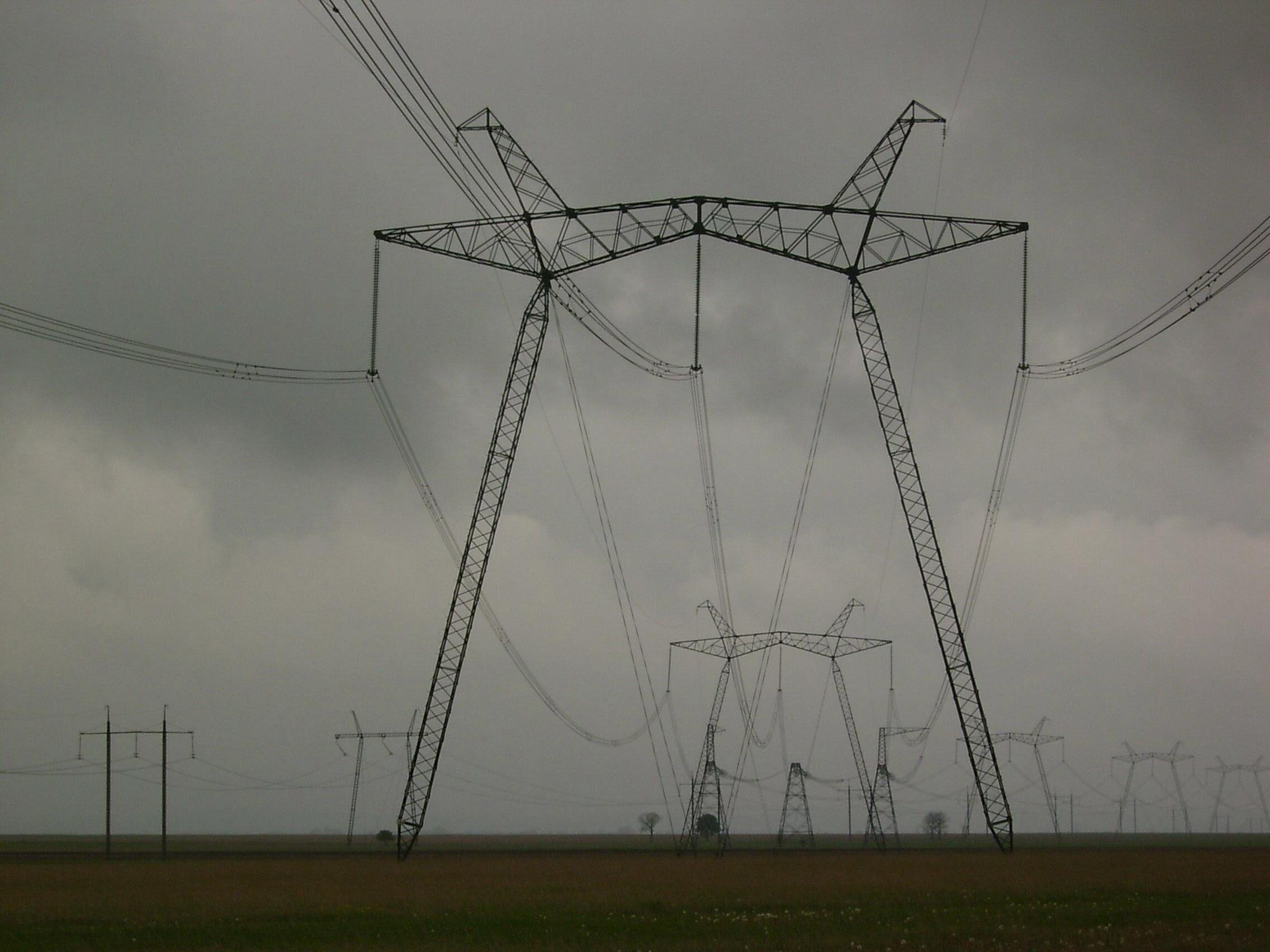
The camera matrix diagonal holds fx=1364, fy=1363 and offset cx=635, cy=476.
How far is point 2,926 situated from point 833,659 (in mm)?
85512

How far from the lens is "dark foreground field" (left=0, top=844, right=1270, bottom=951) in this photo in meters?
36.6

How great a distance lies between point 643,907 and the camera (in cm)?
4491

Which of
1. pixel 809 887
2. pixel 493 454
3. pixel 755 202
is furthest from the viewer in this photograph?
pixel 493 454

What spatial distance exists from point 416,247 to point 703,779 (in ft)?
234

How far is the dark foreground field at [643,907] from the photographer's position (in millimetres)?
36625

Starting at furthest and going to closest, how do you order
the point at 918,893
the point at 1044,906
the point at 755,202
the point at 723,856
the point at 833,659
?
the point at 833,659 → the point at 723,856 → the point at 755,202 → the point at 918,893 → the point at 1044,906

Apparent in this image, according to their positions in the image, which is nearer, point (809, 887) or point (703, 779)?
point (809, 887)

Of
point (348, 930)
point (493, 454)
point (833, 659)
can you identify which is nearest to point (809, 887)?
point (348, 930)

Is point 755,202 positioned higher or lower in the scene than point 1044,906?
higher

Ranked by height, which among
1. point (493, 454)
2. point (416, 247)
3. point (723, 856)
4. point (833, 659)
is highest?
point (416, 247)

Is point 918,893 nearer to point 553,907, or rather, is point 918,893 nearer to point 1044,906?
point 1044,906

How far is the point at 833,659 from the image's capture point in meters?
118

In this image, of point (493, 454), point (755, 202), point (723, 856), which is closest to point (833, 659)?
point (723, 856)

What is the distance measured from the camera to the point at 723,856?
92.6m
